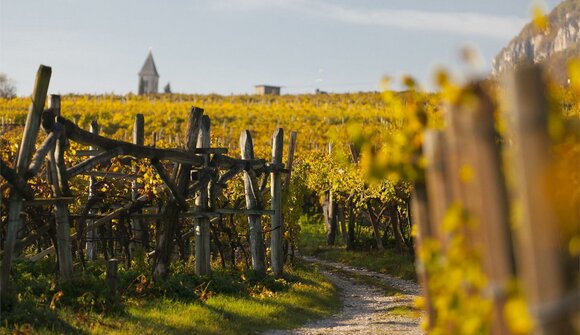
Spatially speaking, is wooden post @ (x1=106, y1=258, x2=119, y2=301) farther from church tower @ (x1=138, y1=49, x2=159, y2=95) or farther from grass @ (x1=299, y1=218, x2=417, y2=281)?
church tower @ (x1=138, y1=49, x2=159, y2=95)

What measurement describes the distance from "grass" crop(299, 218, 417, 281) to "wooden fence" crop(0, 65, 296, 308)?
16.2 ft

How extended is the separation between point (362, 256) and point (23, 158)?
752 inches

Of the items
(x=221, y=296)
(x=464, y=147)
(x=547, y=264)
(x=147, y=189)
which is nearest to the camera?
(x=547, y=264)

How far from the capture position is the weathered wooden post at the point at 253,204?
1762cm

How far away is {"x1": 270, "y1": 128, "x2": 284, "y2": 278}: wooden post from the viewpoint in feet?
61.8

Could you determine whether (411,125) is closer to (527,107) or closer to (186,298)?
(527,107)

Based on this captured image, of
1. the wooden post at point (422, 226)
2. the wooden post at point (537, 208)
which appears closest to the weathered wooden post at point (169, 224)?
the wooden post at point (422, 226)

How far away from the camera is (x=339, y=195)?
2938cm

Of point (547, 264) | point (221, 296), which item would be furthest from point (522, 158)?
point (221, 296)

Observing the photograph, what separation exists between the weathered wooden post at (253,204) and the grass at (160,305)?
69 cm

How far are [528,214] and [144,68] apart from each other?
17416 cm

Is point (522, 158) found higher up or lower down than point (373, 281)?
higher up

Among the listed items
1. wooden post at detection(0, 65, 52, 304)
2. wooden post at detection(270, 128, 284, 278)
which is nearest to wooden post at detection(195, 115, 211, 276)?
wooden post at detection(270, 128, 284, 278)

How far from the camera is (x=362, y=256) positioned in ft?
90.9
